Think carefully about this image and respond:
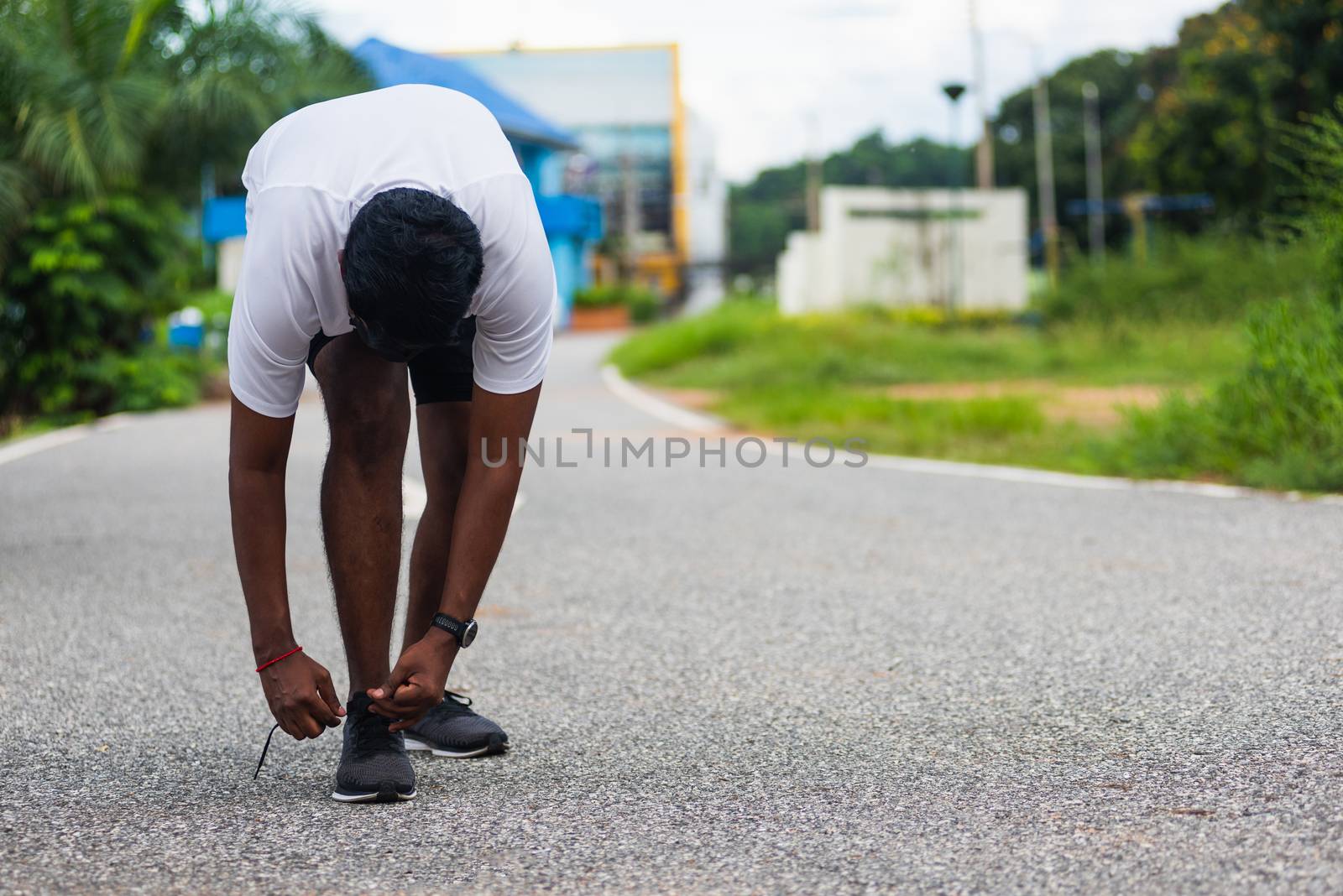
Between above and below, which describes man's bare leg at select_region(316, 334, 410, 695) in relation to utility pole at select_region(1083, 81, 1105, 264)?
below

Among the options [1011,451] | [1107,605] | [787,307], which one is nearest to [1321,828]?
[1107,605]

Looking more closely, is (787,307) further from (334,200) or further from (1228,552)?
(334,200)

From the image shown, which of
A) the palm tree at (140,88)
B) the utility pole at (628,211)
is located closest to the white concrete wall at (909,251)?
the palm tree at (140,88)

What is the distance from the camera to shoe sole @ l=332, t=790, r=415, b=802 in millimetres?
3000

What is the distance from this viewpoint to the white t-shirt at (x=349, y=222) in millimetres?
2631

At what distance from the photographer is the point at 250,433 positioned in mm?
2799

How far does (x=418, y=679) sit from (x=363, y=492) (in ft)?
1.39

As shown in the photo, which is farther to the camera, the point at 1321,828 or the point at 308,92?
the point at 308,92

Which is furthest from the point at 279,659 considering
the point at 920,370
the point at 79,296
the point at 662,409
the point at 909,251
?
the point at 909,251

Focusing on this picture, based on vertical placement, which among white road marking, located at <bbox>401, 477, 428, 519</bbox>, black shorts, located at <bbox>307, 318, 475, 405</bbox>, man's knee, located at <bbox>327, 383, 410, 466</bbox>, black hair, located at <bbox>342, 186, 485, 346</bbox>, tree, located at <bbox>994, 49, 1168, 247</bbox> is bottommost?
white road marking, located at <bbox>401, 477, 428, 519</bbox>

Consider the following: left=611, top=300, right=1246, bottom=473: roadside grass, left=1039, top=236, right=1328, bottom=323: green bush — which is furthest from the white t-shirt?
left=1039, top=236, right=1328, bottom=323: green bush

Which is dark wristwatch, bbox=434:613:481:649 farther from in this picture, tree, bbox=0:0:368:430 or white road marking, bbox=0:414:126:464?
tree, bbox=0:0:368:430

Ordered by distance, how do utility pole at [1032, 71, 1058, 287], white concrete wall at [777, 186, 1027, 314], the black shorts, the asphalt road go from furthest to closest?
utility pole at [1032, 71, 1058, 287]
white concrete wall at [777, 186, 1027, 314]
the black shorts
the asphalt road

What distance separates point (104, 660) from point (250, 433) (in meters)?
1.94
